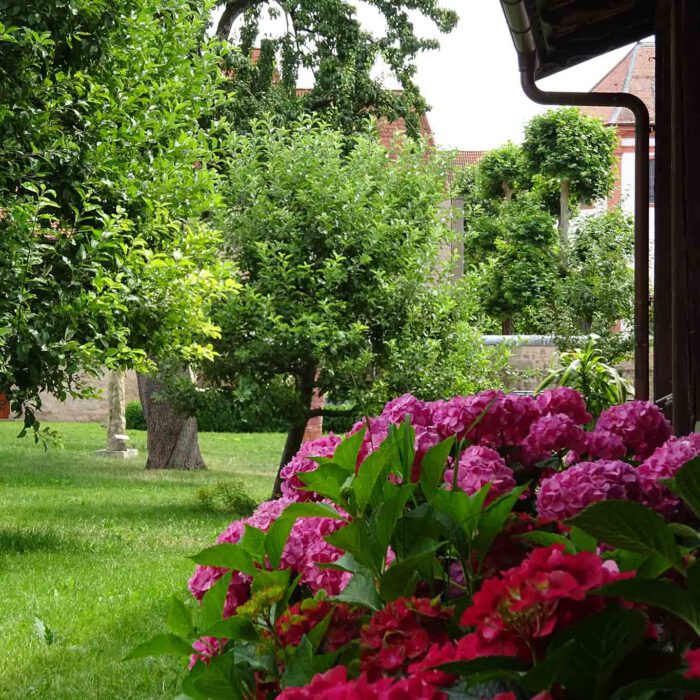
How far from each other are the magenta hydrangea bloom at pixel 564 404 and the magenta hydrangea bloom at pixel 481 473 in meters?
0.47

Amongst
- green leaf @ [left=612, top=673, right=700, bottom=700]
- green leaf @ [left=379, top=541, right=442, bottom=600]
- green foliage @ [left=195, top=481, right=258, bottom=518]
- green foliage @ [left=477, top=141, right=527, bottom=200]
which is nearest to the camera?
green leaf @ [left=612, top=673, right=700, bottom=700]

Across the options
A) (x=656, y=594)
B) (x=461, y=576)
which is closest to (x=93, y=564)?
(x=461, y=576)

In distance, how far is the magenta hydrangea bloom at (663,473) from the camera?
1.84 meters

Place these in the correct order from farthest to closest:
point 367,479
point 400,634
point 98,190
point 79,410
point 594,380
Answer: point 79,410, point 98,190, point 594,380, point 367,479, point 400,634

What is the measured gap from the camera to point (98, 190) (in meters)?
8.94

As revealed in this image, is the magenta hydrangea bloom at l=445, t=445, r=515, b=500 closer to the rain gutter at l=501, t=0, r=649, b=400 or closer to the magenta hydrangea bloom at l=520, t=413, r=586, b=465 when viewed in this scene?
the magenta hydrangea bloom at l=520, t=413, r=586, b=465

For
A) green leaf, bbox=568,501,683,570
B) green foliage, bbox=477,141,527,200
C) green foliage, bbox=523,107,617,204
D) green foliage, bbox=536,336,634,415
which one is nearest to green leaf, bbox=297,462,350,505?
green leaf, bbox=568,501,683,570

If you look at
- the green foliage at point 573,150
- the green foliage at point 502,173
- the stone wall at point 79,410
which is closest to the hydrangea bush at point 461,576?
the stone wall at point 79,410

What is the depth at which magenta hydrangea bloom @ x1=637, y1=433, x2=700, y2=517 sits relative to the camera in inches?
72.6

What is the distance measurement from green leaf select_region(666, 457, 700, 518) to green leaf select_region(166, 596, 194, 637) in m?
0.74

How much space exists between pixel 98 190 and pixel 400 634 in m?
8.07

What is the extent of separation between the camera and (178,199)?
9.34m

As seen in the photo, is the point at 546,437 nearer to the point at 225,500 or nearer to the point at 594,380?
the point at 594,380

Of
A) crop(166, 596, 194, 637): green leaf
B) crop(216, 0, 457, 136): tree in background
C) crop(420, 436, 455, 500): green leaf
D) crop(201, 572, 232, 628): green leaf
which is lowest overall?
crop(166, 596, 194, 637): green leaf
